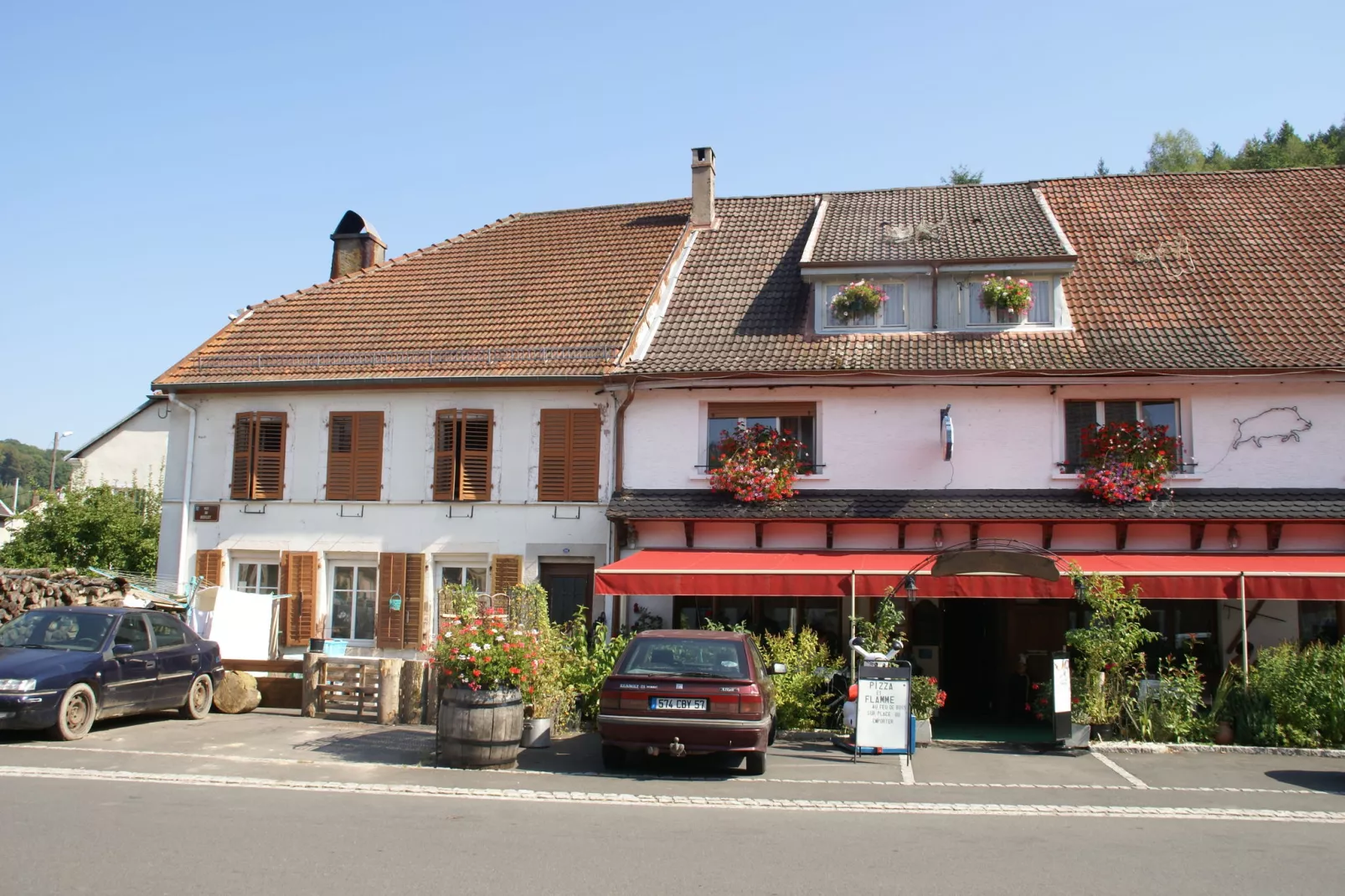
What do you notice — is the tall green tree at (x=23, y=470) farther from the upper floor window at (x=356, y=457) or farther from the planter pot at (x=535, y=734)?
the planter pot at (x=535, y=734)

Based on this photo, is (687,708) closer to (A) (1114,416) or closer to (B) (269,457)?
(A) (1114,416)

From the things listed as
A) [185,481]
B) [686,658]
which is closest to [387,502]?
[185,481]

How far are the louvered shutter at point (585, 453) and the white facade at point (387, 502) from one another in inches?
5.2

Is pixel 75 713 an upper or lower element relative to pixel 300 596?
lower

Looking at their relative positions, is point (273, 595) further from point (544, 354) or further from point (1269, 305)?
point (1269, 305)

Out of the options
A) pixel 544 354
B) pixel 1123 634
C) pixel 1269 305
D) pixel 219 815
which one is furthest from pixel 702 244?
pixel 219 815

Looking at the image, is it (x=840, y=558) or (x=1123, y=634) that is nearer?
(x=1123, y=634)

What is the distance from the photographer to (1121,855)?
8312 mm

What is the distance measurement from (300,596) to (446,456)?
3.58 m

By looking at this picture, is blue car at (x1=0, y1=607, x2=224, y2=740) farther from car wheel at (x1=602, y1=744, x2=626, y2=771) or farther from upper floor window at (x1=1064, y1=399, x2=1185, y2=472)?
upper floor window at (x1=1064, y1=399, x2=1185, y2=472)

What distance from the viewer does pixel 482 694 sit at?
12227mm

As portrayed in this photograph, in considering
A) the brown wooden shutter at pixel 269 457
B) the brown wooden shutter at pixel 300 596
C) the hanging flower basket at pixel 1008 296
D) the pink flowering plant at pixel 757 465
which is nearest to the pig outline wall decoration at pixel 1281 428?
the hanging flower basket at pixel 1008 296

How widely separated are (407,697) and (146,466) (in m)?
27.5

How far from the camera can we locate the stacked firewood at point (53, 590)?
19.0 meters
